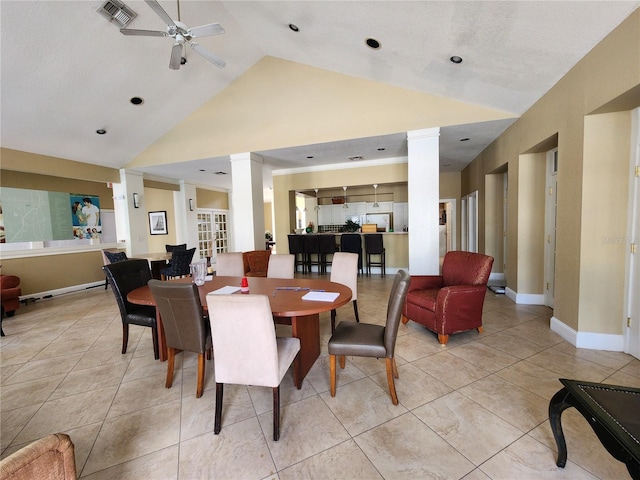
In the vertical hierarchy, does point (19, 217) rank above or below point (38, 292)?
above

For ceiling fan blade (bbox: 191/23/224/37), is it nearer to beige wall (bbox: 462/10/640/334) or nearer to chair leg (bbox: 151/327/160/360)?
chair leg (bbox: 151/327/160/360)

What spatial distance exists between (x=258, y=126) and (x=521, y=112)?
393cm

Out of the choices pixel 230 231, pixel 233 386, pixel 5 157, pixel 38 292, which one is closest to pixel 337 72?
pixel 233 386

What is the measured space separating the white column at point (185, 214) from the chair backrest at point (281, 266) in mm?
5704

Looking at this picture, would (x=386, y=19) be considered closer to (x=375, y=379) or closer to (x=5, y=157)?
(x=375, y=379)

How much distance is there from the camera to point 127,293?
8.64 feet

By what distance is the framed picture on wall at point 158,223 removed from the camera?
26.4 feet

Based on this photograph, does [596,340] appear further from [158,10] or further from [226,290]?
[158,10]

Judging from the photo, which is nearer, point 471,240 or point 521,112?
point 521,112

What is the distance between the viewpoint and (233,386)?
218 cm

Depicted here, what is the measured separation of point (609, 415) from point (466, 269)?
2.03m

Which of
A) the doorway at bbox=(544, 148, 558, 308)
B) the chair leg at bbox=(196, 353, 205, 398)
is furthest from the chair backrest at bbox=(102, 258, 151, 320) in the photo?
the doorway at bbox=(544, 148, 558, 308)

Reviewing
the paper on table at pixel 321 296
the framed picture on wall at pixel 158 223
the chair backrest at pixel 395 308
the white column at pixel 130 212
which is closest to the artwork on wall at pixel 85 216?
the white column at pixel 130 212

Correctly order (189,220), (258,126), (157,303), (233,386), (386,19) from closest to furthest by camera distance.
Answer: (157,303), (233,386), (386,19), (258,126), (189,220)
